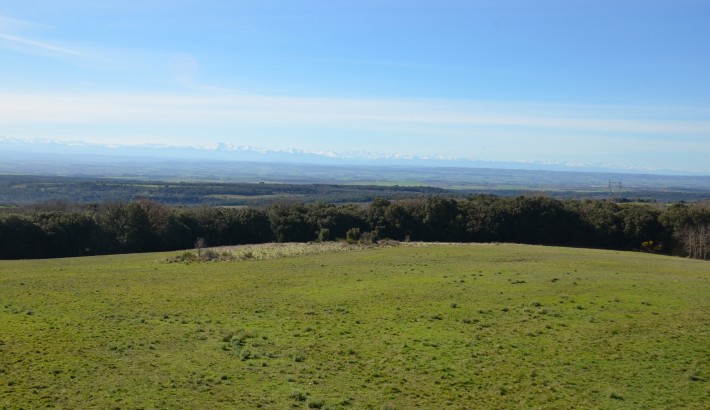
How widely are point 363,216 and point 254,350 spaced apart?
5340 cm

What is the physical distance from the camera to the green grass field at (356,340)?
1648 centimetres

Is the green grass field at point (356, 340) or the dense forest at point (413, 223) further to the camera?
the dense forest at point (413, 223)

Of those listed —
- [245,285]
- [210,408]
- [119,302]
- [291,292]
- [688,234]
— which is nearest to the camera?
[210,408]

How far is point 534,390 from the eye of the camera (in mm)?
17281

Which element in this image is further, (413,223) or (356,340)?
(413,223)

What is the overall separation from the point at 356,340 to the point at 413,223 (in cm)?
5107

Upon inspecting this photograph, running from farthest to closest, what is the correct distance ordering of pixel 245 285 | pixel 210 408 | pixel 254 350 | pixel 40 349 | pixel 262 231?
pixel 262 231, pixel 245 285, pixel 254 350, pixel 40 349, pixel 210 408

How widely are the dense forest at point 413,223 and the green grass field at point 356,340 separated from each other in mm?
29537

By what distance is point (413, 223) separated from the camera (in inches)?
2852

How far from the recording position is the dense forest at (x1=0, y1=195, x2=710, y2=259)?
215ft

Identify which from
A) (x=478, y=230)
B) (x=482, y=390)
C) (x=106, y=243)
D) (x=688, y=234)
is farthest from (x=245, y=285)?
(x=688, y=234)

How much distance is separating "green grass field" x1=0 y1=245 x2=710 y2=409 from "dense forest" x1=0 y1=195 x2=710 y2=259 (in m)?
29.5

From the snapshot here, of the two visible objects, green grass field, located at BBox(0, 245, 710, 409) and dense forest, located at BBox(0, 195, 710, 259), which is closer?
green grass field, located at BBox(0, 245, 710, 409)

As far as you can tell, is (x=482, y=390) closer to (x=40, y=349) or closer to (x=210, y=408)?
(x=210, y=408)
